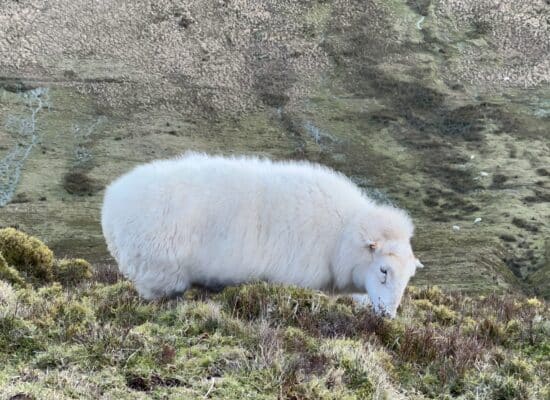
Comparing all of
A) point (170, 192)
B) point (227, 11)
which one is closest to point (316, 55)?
point (227, 11)

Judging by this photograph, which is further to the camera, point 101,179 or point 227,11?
point 227,11

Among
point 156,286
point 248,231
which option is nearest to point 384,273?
point 248,231

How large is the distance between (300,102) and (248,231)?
76619 mm

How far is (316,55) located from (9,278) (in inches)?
3469

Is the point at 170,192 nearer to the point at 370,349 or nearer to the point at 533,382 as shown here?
the point at 370,349

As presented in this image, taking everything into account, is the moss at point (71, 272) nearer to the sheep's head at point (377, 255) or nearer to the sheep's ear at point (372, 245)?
the sheep's head at point (377, 255)

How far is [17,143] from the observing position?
237ft

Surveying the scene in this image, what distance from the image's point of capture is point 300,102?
87.9 metres

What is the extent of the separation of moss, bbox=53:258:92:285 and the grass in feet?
16.5

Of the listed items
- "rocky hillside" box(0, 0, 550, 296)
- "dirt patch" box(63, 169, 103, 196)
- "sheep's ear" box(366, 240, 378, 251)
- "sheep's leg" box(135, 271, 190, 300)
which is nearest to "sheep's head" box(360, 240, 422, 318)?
"sheep's ear" box(366, 240, 378, 251)

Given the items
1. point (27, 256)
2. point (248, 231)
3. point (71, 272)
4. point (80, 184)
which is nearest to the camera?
point (248, 231)

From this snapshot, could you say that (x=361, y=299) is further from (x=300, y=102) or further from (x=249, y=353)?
(x=300, y=102)

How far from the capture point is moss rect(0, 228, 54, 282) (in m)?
14.7

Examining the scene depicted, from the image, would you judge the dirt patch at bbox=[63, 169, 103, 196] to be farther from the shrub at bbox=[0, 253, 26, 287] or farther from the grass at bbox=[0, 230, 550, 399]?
the grass at bbox=[0, 230, 550, 399]
